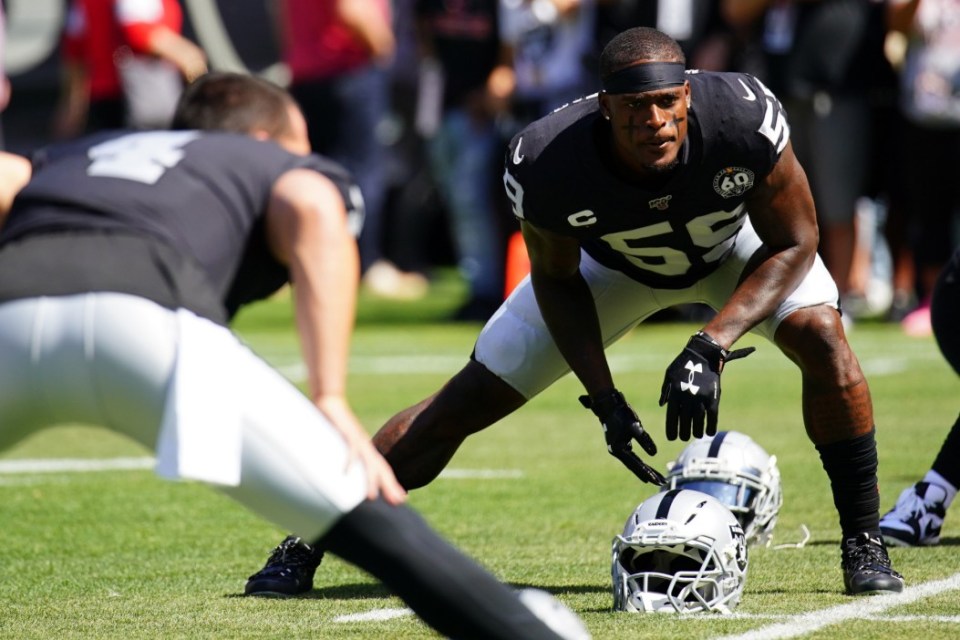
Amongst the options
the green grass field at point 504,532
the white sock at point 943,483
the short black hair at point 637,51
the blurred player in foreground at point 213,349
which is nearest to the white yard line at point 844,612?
the green grass field at point 504,532

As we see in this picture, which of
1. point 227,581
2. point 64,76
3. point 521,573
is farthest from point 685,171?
point 64,76

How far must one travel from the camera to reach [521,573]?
5.16 m

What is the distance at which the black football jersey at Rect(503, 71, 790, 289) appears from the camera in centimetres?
471

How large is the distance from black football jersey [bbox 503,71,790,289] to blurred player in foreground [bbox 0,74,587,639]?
47.4 inches

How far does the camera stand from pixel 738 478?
5.29m

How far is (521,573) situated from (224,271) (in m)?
1.90

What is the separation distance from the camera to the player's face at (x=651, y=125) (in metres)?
4.62

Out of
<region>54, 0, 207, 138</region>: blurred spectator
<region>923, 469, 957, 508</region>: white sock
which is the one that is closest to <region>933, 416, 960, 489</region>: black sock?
<region>923, 469, 957, 508</region>: white sock

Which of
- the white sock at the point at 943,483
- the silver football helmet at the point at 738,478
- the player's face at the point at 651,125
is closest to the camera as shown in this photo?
the player's face at the point at 651,125

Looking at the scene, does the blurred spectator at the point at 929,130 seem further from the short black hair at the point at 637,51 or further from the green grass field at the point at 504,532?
the short black hair at the point at 637,51

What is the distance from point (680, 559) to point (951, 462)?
1475 mm

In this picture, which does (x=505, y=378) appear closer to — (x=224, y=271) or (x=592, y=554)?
(x=592, y=554)

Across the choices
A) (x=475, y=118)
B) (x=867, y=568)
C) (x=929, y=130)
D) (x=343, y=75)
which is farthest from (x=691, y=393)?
(x=475, y=118)

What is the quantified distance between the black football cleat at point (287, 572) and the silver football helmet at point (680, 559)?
95 cm
